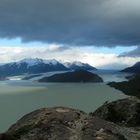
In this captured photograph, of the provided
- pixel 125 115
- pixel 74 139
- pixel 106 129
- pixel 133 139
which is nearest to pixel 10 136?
pixel 74 139

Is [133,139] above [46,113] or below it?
below

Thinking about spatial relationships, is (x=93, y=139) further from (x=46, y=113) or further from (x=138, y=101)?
(x=138, y=101)

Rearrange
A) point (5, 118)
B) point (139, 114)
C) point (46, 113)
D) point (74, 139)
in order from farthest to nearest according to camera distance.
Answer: point (5, 118) → point (139, 114) → point (46, 113) → point (74, 139)

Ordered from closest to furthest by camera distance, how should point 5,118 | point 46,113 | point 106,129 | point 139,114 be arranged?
1. point 106,129
2. point 46,113
3. point 139,114
4. point 5,118

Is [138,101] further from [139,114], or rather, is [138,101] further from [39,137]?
[39,137]

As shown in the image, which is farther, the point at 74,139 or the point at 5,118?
the point at 5,118

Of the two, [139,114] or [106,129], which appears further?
[139,114]

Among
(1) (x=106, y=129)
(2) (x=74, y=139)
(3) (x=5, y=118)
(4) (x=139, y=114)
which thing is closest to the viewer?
(2) (x=74, y=139)

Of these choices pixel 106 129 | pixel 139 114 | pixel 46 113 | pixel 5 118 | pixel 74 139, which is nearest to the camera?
pixel 74 139

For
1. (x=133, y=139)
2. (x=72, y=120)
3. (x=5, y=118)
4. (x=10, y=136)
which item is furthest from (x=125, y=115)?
(x=5, y=118)
